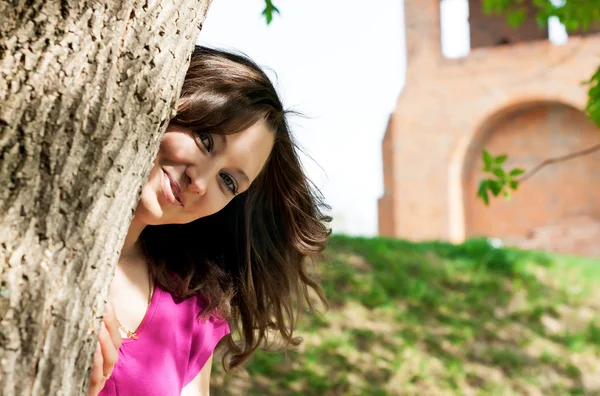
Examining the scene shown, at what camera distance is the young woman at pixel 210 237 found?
5.60 ft

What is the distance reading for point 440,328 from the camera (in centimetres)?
668

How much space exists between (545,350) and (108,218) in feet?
20.4

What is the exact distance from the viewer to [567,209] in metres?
14.3

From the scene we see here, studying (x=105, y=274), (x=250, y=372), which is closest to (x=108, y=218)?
(x=105, y=274)

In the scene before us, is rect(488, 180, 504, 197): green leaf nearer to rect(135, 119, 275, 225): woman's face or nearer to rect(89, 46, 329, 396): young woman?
rect(89, 46, 329, 396): young woman

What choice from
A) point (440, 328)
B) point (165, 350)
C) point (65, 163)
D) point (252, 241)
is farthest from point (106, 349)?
point (440, 328)

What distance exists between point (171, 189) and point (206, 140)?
0.14 meters

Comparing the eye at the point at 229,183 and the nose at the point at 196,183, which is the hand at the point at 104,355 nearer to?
the nose at the point at 196,183

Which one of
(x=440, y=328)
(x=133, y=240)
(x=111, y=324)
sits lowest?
(x=440, y=328)

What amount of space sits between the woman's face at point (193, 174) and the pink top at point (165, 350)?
1.11 ft

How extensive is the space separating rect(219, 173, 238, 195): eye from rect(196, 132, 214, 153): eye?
0.25 feet

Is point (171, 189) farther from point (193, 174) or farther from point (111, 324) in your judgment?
point (111, 324)

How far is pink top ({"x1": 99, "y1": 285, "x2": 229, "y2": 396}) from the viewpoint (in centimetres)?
186

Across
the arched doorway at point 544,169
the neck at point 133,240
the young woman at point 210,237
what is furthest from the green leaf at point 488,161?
the arched doorway at point 544,169
